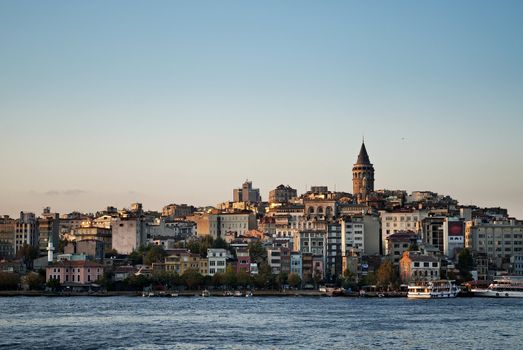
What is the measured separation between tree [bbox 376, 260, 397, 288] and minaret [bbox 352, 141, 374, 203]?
45945mm

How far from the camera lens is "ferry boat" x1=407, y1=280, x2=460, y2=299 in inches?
2960

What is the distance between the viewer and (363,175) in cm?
12900

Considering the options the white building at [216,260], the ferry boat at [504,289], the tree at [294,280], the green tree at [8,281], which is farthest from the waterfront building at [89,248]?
the ferry boat at [504,289]

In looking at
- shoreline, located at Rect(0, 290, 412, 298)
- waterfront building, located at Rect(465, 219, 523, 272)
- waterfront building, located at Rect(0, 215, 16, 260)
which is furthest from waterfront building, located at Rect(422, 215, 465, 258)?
waterfront building, located at Rect(0, 215, 16, 260)

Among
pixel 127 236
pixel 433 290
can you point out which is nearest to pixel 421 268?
pixel 433 290

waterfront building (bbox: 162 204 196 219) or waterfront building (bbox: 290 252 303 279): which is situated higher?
waterfront building (bbox: 162 204 196 219)

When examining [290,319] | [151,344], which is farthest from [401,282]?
[151,344]

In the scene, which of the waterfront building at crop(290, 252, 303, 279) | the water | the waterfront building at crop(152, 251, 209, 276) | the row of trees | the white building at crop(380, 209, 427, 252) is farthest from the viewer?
the white building at crop(380, 209, 427, 252)

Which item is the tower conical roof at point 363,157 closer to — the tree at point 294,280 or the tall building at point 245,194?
the tall building at point 245,194

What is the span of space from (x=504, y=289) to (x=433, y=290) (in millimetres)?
4825

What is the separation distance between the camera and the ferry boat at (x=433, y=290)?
247 ft

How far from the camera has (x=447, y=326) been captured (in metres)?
51.3

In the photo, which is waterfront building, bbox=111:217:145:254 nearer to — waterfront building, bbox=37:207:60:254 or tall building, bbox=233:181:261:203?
waterfront building, bbox=37:207:60:254

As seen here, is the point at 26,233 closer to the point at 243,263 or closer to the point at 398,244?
the point at 243,263
